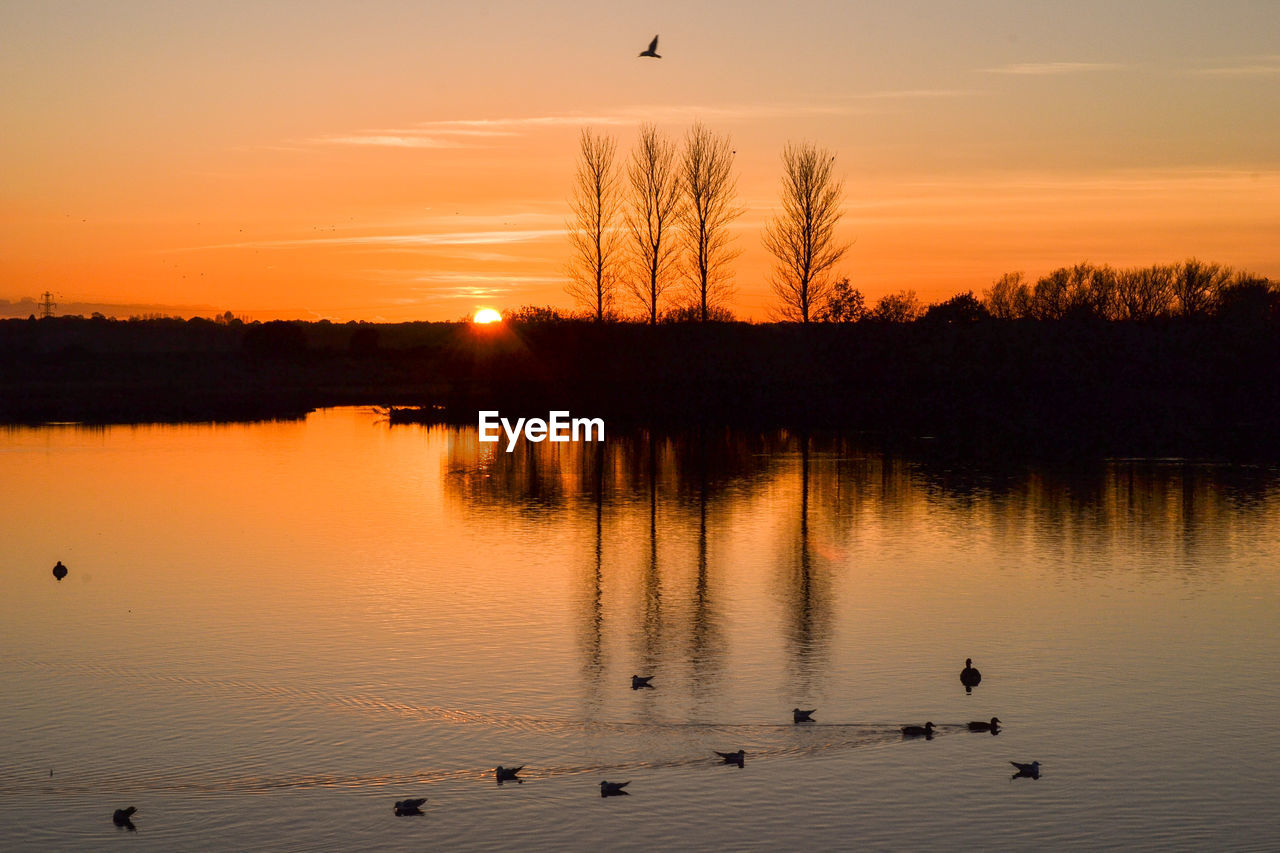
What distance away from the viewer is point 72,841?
37.7 ft

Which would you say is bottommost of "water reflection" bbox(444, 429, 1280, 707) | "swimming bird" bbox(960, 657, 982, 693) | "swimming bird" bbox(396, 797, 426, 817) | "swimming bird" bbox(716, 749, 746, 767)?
"swimming bird" bbox(396, 797, 426, 817)

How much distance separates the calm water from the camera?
12.2m

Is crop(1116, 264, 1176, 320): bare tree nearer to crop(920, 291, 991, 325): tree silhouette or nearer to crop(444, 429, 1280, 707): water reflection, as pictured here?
crop(920, 291, 991, 325): tree silhouette

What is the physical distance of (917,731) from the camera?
1432 cm

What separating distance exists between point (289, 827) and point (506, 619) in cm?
848

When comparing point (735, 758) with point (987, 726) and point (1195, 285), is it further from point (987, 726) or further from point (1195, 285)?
point (1195, 285)

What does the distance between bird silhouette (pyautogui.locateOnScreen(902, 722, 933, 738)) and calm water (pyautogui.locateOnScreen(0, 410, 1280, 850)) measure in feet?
0.72

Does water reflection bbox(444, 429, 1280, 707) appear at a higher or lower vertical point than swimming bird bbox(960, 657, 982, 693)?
higher

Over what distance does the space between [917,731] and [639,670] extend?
4.31 metres

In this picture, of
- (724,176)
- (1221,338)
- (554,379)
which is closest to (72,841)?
(554,379)

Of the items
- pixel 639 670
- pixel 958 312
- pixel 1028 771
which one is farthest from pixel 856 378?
pixel 1028 771

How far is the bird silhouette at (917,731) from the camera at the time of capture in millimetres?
14273

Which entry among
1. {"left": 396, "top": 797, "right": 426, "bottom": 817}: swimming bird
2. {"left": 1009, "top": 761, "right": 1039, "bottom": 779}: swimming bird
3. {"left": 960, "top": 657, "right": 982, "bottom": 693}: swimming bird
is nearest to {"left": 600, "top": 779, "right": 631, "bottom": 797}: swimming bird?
{"left": 396, "top": 797, "right": 426, "bottom": 817}: swimming bird

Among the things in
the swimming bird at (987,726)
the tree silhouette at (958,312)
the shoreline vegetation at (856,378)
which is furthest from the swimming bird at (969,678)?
the tree silhouette at (958,312)
